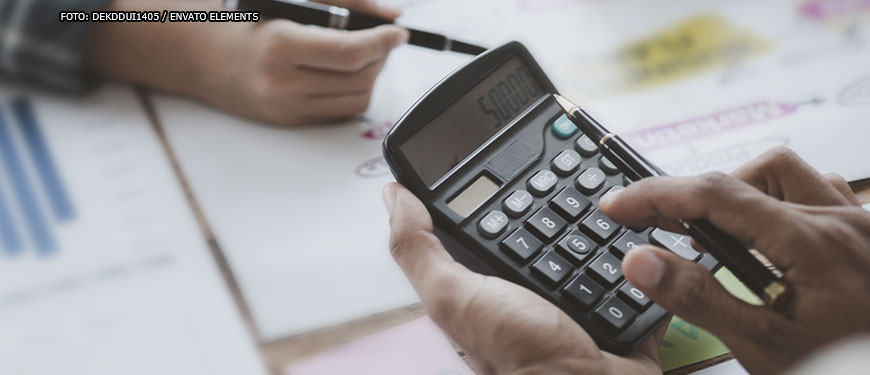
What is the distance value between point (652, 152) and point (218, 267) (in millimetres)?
272

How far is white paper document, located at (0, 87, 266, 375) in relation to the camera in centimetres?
39

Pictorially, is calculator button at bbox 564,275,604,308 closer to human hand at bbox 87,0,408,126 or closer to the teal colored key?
the teal colored key

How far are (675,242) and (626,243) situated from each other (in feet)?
0.09

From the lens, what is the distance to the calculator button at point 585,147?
0.43 metres

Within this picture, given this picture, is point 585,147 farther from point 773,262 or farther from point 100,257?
point 100,257

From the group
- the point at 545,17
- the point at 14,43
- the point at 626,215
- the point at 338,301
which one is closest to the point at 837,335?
the point at 626,215

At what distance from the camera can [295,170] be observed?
47 centimetres

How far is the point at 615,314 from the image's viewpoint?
0.37 metres

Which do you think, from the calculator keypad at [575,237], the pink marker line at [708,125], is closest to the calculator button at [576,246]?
the calculator keypad at [575,237]

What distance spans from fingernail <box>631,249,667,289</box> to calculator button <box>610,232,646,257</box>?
0.18 feet

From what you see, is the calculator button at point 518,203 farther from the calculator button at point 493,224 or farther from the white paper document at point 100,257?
the white paper document at point 100,257

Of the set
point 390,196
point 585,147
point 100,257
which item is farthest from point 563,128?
point 100,257

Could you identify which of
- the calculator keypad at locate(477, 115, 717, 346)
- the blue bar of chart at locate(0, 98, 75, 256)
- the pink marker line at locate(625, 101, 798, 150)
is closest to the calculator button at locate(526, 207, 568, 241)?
the calculator keypad at locate(477, 115, 717, 346)

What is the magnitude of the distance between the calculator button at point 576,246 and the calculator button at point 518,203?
3 centimetres
